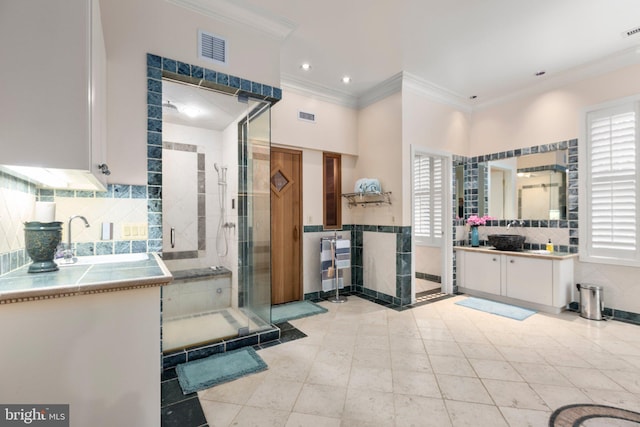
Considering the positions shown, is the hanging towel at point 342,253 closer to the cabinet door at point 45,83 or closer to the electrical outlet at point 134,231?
the electrical outlet at point 134,231

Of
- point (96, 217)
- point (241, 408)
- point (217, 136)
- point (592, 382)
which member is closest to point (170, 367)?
point (241, 408)

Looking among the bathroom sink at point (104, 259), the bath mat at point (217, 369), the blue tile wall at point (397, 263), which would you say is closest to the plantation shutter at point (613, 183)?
the blue tile wall at point (397, 263)

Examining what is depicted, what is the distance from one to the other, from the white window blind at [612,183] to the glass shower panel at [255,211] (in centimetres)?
411

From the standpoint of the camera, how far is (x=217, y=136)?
3.49m

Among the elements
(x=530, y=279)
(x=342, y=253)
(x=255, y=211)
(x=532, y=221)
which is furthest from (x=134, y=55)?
(x=532, y=221)

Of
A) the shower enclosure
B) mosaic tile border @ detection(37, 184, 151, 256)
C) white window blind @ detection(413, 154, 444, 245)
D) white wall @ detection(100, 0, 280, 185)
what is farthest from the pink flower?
mosaic tile border @ detection(37, 184, 151, 256)

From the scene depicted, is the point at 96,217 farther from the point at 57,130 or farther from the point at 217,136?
the point at 217,136

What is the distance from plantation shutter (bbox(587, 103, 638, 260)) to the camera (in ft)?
11.1

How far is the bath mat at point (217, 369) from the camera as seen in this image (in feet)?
7.22

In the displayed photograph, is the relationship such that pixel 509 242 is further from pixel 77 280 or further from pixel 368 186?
pixel 77 280

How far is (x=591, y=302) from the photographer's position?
11.5ft

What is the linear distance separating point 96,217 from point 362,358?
2.46 meters

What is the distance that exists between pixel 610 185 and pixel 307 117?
13.1 ft

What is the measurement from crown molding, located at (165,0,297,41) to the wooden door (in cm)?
154
